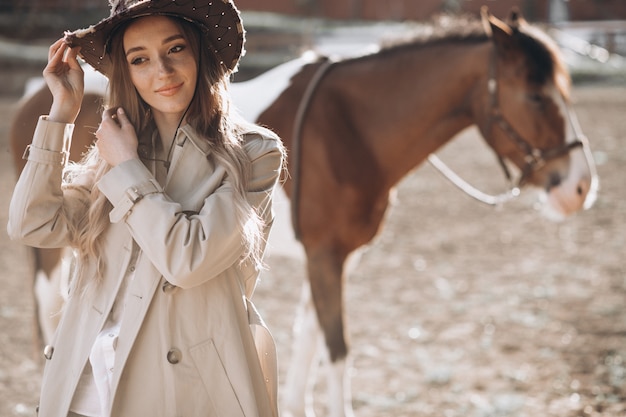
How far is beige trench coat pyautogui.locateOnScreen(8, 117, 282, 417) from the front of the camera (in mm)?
1572

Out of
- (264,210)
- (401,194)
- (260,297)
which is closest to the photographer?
(264,210)

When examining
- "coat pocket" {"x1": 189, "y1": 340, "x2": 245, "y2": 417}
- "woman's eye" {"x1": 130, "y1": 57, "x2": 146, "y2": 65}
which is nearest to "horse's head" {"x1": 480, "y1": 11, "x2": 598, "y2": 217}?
"woman's eye" {"x1": 130, "y1": 57, "x2": 146, "y2": 65}

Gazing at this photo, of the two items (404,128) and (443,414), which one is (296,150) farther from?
(443,414)

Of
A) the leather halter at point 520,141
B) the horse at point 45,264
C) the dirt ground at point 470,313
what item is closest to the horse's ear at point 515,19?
the leather halter at point 520,141

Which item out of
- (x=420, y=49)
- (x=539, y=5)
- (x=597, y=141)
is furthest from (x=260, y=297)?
(x=539, y=5)

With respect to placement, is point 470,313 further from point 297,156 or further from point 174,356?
point 174,356

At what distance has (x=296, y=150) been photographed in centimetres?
348

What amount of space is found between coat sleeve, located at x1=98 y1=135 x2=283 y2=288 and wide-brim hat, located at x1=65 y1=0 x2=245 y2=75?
1.07 ft

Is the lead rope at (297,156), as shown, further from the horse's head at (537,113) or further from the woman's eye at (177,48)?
the woman's eye at (177,48)

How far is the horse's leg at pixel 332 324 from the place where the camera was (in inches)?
133

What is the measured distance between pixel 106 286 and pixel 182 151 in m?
0.36

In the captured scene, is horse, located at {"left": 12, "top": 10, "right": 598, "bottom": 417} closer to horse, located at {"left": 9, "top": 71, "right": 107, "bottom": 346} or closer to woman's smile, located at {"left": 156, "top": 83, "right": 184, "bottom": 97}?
horse, located at {"left": 9, "top": 71, "right": 107, "bottom": 346}

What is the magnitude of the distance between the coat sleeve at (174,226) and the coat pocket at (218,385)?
0.56ft

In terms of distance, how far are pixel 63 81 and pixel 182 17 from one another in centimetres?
33
